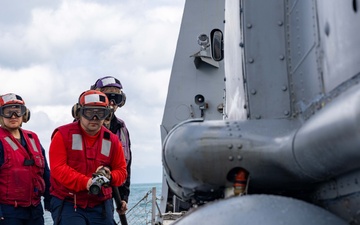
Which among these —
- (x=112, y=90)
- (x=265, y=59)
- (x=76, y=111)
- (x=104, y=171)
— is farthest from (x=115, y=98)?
(x=265, y=59)

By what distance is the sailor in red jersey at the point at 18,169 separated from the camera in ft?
24.7

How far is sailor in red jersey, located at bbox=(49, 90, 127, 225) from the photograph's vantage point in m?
6.87

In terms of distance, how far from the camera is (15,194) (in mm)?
7566

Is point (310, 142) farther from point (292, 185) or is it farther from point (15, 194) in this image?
point (15, 194)

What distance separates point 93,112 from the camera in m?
6.93

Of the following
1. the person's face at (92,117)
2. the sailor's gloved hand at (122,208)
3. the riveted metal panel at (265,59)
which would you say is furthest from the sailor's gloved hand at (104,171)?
the riveted metal panel at (265,59)

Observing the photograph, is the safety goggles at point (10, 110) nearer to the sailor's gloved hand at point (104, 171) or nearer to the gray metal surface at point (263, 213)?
the sailor's gloved hand at point (104, 171)

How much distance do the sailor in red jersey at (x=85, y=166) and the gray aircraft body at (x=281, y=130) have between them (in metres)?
1.20

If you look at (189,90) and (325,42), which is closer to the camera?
(325,42)

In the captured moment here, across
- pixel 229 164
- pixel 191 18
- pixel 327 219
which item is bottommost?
pixel 327 219

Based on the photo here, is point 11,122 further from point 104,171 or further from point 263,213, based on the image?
point 263,213

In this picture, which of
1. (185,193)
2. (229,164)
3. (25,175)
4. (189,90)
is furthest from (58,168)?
(189,90)

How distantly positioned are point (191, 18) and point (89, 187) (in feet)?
28.4

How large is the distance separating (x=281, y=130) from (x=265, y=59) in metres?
0.67
